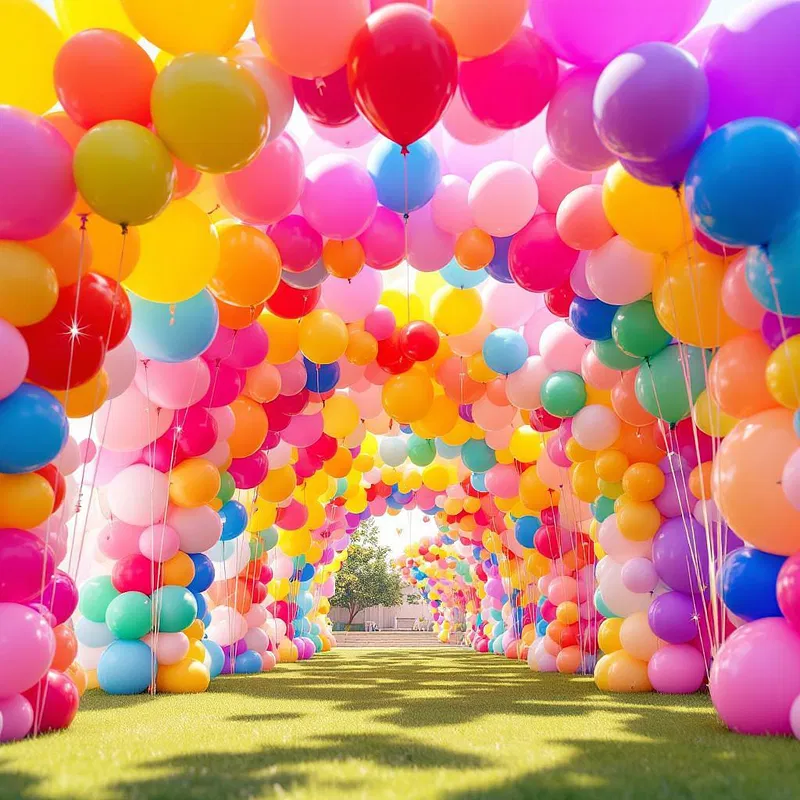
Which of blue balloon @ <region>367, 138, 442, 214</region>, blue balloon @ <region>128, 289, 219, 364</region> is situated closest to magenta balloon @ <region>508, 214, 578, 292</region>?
blue balloon @ <region>367, 138, 442, 214</region>

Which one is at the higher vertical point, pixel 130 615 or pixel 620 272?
pixel 620 272

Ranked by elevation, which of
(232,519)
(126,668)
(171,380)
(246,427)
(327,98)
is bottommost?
(126,668)

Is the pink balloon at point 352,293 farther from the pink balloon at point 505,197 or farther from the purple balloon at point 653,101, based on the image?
the purple balloon at point 653,101

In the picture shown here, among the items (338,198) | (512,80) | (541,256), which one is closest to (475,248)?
(541,256)

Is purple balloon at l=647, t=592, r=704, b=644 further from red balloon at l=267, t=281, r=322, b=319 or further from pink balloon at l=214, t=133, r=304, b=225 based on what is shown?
pink balloon at l=214, t=133, r=304, b=225

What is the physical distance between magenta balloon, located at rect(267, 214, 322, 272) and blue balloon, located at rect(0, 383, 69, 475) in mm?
1900

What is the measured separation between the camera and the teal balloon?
9.24 metres

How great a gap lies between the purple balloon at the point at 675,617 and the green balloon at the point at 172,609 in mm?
3187

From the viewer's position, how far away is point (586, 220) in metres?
4.36

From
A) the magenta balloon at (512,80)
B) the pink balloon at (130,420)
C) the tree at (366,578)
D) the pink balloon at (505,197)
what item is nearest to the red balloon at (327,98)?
the magenta balloon at (512,80)


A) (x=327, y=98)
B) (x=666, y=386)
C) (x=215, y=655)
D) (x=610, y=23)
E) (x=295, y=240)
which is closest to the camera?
(x=610, y=23)

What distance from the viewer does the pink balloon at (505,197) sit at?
471cm

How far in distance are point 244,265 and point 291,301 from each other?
1041mm

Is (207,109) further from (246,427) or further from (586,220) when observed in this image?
(246,427)
